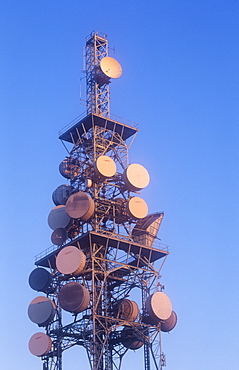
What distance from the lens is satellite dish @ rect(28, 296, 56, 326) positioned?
90438mm

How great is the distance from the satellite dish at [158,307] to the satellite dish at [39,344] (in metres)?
13.0

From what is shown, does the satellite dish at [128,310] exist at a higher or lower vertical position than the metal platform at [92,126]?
lower

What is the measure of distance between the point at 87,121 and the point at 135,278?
22.2 m

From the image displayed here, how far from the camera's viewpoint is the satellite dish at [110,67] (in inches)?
3952

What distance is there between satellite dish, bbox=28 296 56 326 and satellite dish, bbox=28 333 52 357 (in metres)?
1.76

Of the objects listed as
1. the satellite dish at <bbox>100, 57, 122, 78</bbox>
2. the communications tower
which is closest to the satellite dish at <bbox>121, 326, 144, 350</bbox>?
the communications tower

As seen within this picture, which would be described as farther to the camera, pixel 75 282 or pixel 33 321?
pixel 33 321

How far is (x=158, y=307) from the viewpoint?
87.6 metres

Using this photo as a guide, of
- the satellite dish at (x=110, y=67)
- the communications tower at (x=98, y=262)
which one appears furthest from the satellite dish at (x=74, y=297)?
the satellite dish at (x=110, y=67)

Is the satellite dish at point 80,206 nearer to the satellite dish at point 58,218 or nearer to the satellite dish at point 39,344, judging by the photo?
the satellite dish at point 58,218

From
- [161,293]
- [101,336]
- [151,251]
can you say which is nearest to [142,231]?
[151,251]

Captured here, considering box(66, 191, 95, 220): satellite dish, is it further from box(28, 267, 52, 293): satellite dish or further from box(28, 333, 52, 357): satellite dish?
box(28, 333, 52, 357): satellite dish

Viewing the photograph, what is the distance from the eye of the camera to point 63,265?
284 ft

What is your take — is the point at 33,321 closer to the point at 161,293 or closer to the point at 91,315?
the point at 91,315
